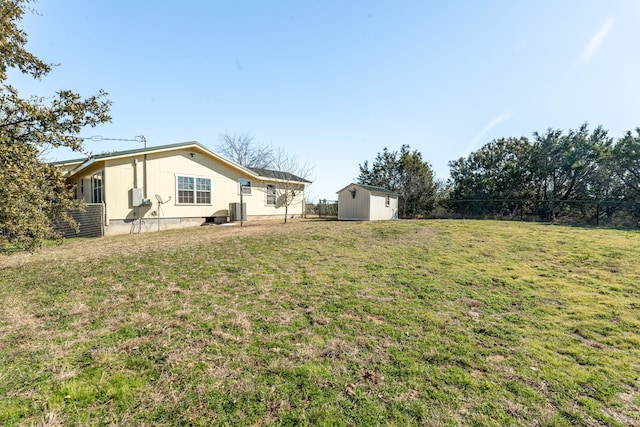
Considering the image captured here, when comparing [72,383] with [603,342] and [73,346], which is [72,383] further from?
[603,342]

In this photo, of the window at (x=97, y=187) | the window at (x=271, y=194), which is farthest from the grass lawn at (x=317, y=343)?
the window at (x=271, y=194)

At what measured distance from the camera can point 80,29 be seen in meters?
7.24

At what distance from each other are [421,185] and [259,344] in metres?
20.6

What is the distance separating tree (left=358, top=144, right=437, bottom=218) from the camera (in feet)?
69.1

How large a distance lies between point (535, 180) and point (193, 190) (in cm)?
2283

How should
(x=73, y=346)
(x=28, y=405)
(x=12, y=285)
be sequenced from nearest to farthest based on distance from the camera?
1. (x=28, y=405)
2. (x=73, y=346)
3. (x=12, y=285)

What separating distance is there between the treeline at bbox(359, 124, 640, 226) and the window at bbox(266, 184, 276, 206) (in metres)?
10.3

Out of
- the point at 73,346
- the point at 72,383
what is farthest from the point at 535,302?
the point at 73,346

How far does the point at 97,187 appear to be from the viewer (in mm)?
11555

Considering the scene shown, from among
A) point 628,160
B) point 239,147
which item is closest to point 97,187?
point 239,147

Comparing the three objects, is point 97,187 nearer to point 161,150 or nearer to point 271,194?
point 161,150

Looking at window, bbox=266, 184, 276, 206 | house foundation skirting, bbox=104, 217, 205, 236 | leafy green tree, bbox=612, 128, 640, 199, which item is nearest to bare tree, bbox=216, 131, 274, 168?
window, bbox=266, 184, 276, 206

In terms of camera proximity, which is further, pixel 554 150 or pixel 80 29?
pixel 554 150

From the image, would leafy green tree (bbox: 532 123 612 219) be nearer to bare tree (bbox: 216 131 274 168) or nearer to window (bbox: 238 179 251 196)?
window (bbox: 238 179 251 196)
